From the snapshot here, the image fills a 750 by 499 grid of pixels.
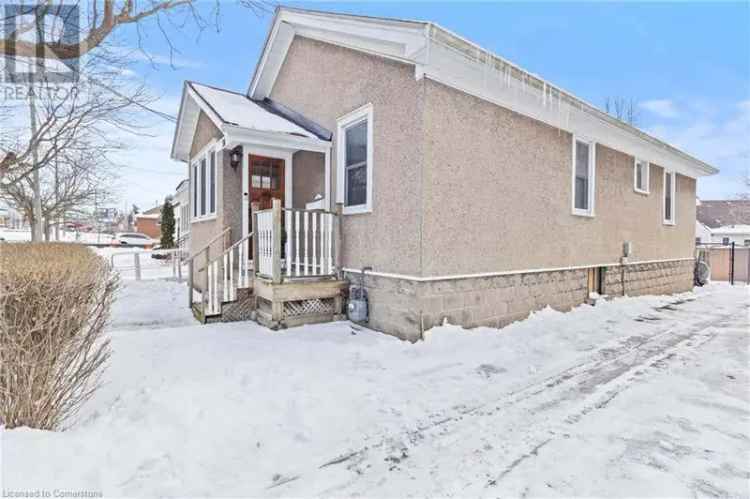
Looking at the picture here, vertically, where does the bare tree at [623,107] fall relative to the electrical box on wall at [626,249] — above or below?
above

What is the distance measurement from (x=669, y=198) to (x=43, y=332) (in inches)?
589

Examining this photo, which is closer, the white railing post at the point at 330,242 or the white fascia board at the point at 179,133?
the white railing post at the point at 330,242

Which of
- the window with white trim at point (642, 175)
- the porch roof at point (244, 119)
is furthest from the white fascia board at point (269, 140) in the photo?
the window with white trim at point (642, 175)

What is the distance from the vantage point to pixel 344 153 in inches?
278

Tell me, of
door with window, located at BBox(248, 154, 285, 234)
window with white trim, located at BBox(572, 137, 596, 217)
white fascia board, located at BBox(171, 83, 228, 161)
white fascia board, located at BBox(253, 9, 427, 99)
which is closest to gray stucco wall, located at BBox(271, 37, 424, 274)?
white fascia board, located at BBox(253, 9, 427, 99)

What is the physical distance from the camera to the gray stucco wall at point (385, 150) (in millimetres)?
5504

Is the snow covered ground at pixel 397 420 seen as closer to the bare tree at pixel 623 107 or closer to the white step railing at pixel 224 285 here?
the white step railing at pixel 224 285

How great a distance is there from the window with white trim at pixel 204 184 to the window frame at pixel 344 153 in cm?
308

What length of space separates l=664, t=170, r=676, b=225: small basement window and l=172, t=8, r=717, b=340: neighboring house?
3128 mm

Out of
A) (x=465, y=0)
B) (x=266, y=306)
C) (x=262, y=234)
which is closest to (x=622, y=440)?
(x=266, y=306)

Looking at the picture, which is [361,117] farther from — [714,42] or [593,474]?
[714,42]

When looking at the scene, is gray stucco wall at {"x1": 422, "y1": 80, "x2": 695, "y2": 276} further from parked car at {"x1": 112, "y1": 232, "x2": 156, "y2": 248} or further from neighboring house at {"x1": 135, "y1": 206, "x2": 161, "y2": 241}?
neighboring house at {"x1": 135, "y1": 206, "x2": 161, "y2": 241}

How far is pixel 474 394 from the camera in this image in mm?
3900

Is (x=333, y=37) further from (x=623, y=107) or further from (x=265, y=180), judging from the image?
(x=623, y=107)
